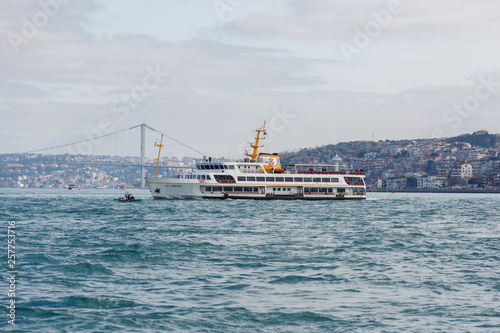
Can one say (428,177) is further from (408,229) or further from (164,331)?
(164,331)

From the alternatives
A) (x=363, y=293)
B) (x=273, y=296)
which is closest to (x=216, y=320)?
(x=273, y=296)

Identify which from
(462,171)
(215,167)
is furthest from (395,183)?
(215,167)

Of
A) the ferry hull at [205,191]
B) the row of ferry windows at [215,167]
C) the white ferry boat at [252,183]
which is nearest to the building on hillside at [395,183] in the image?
the white ferry boat at [252,183]

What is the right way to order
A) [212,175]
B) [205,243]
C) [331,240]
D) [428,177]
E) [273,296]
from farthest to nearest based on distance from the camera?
[428,177] < [212,175] < [331,240] < [205,243] < [273,296]

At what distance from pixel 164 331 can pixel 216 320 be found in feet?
3.68

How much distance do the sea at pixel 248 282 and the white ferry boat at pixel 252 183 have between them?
102 ft

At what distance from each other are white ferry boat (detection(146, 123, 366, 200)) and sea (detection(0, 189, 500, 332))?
102 ft

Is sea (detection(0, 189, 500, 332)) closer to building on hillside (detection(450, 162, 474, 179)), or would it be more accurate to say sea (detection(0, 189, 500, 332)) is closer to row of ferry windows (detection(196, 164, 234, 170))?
row of ferry windows (detection(196, 164, 234, 170))

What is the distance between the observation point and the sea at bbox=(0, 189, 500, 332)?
1083 cm

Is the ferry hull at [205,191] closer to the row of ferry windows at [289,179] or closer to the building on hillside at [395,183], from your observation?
the row of ferry windows at [289,179]

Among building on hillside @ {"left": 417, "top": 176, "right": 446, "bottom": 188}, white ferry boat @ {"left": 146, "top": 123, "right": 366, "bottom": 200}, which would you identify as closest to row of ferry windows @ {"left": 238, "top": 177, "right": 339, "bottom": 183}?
white ferry boat @ {"left": 146, "top": 123, "right": 366, "bottom": 200}

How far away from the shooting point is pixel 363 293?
1313 centimetres

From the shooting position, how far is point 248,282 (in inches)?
561

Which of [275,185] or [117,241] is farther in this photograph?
[275,185]
